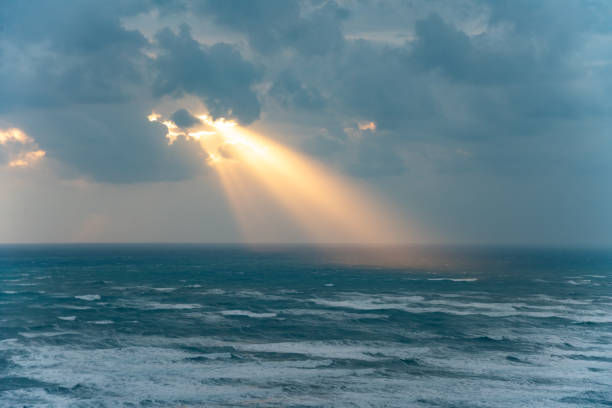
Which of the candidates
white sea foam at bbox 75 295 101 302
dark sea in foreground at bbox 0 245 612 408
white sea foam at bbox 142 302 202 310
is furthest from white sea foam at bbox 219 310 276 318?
white sea foam at bbox 75 295 101 302

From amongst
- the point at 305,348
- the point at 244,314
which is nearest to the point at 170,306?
the point at 244,314

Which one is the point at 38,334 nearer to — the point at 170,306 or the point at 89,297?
the point at 170,306

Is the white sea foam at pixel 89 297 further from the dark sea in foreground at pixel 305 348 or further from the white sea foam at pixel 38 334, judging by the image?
the white sea foam at pixel 38 334

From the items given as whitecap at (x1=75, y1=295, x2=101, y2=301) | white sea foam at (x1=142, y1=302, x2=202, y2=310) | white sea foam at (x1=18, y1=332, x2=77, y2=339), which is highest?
white sea foam at (x1=142, y1=302, x2=202, y2=310)

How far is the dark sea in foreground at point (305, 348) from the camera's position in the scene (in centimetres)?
3509

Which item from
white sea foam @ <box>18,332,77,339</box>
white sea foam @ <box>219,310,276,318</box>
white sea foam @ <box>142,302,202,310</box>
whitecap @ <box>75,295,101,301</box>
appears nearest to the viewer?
white sea foam @ <box>18,332,77,339</box>

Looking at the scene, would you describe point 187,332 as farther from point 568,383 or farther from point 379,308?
point 568,383

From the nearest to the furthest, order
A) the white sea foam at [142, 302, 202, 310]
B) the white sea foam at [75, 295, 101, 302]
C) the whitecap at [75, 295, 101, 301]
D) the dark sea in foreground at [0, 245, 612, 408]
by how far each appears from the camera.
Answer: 1. the dark sea in foreground at [0, 245, 612, 408]
2. the white sea foam at [142, 302, 202, 310]
3. the white sea foam at [75, 295, 101, 302]
4. the whitecap at [75, 295, 101, 301]

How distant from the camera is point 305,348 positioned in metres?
47.3

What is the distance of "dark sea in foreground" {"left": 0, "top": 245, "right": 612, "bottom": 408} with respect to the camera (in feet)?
115

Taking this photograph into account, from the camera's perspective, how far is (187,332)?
177 ft

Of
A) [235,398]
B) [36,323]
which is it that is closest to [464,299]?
[235,398]

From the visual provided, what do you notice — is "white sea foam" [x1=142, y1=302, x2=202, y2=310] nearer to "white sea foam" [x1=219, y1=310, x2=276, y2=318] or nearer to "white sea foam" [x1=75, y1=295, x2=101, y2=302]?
"white sea foam" [x1=219, y1=310, x2=276, y2=318]

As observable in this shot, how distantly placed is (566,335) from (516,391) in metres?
21.3
